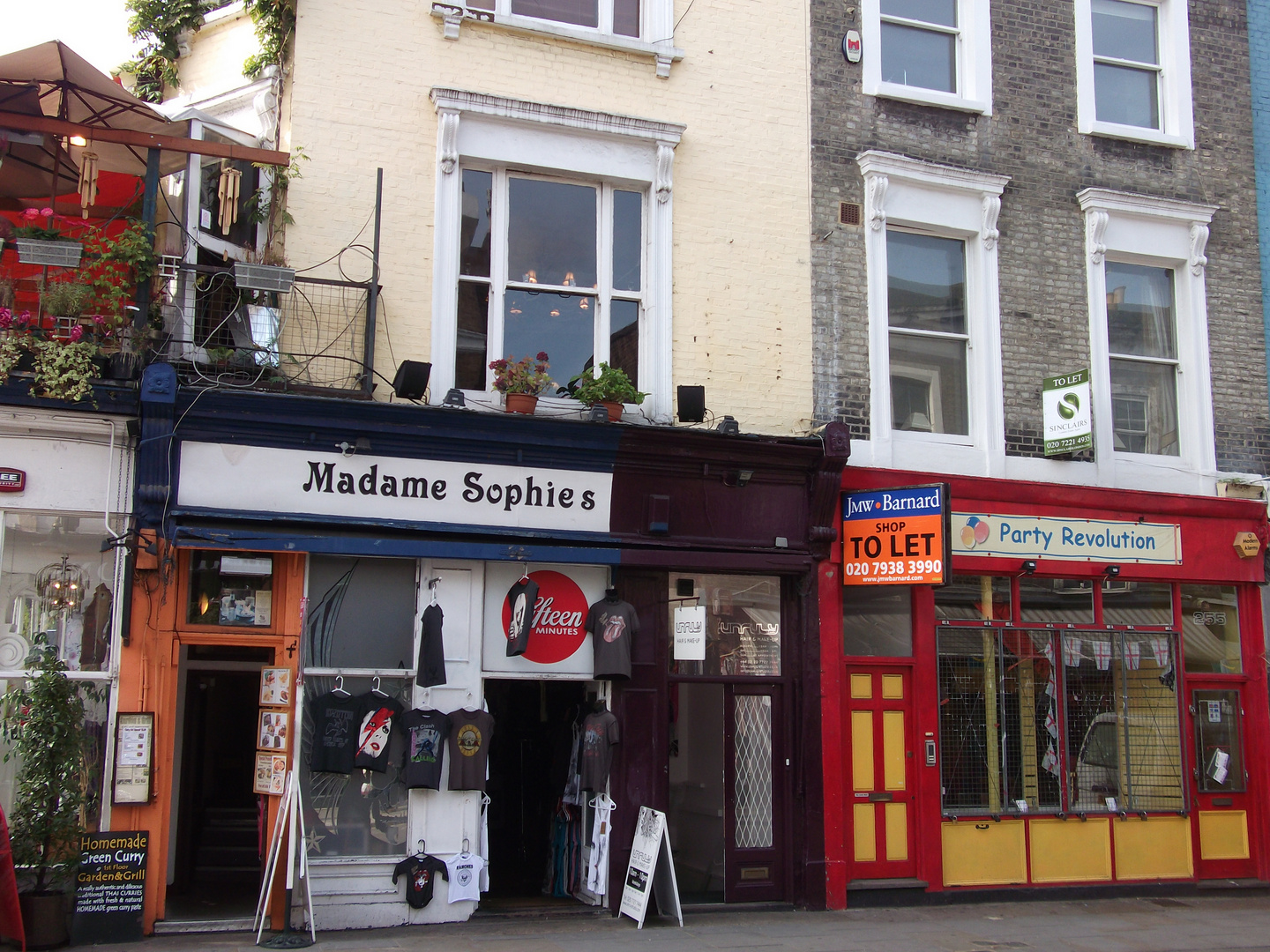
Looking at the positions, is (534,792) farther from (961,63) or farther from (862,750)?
(961,63)

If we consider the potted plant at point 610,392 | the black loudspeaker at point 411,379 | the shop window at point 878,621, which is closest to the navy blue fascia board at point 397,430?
the black loudspeaker at point 411,379

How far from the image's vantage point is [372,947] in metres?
9.05

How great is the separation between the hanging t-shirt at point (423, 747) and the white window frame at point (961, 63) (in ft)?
26.4

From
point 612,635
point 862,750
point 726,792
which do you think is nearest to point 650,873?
point 726,792

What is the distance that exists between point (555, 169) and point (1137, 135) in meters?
7.05

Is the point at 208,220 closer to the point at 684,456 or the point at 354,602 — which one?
the point at 354,602

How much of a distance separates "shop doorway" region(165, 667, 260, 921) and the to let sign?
21.2 ft

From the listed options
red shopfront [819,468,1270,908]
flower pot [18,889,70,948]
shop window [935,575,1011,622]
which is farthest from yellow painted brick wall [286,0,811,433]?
flower pot [18,889,70,948]

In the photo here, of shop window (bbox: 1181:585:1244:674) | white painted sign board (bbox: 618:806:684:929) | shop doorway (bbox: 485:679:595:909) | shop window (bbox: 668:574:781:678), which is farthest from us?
shop window (bbox: 1181:585:1244:674)

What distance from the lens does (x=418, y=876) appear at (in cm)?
994

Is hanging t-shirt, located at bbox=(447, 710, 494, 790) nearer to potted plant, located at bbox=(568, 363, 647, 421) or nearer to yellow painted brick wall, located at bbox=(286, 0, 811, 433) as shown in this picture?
potted plant, located at bbox=(568, 363, 647, 421)

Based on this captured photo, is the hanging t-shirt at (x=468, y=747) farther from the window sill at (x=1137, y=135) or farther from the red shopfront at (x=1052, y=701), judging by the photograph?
the window sill at (x=1137, y=135)

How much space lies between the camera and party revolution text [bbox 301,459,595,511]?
10086 mm

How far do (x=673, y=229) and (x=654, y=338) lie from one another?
1.16 meters
